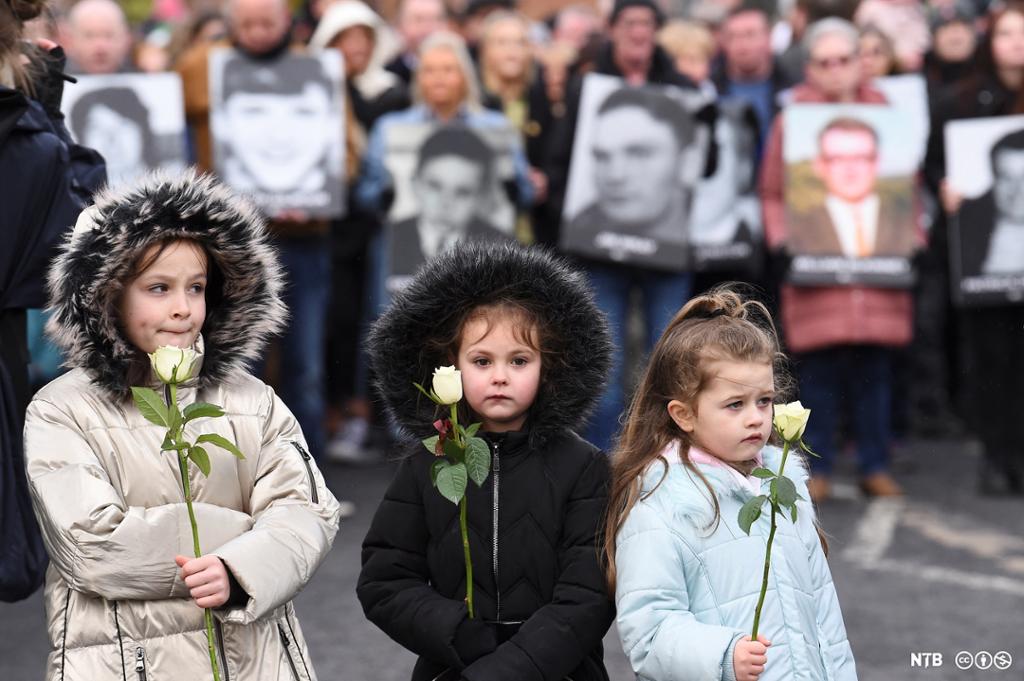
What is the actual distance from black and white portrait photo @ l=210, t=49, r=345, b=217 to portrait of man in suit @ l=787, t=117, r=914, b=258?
2.37 metres

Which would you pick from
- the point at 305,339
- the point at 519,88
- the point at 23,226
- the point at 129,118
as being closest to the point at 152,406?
the point at 23,226

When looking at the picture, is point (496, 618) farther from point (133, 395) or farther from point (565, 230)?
point (565, 230)

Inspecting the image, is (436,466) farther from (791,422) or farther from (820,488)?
(820,488)

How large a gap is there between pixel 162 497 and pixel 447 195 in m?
5.15

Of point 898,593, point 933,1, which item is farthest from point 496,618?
point 933,1

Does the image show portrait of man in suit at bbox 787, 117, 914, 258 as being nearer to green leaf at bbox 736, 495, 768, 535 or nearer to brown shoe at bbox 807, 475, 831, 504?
brown shoe at bbox 807, 475, 831, 504

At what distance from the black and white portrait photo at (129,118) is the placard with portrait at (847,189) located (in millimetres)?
3069

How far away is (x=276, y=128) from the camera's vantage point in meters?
8.26

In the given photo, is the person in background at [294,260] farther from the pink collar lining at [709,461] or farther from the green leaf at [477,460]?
the green leaf at [477,460]

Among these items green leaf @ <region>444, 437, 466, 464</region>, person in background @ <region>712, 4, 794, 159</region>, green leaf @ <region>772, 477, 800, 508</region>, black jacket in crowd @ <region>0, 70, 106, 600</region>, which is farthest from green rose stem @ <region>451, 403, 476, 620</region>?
person in background @ <region>712, 4, 794, 159</region>

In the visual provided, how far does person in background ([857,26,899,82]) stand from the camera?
904cm

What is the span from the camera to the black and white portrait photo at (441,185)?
28.0 feet

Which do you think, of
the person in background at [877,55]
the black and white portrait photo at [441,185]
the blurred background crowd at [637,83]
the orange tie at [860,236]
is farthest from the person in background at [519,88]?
the person in background at [877,55]

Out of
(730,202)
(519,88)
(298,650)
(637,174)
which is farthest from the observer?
(519,88)
